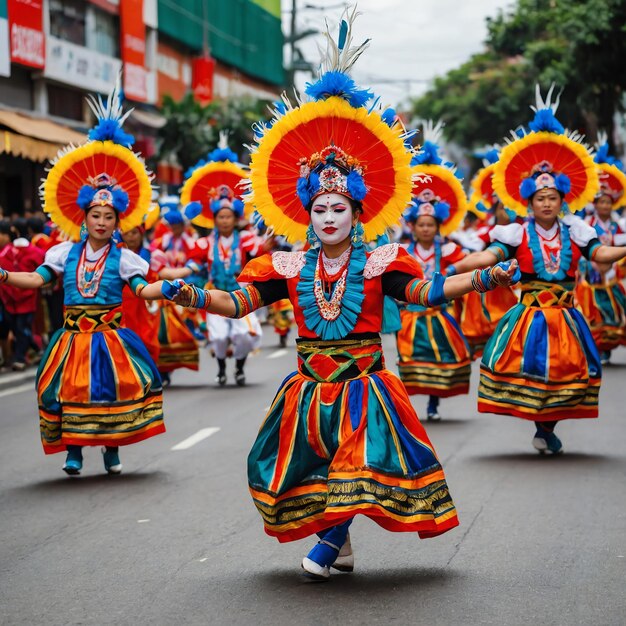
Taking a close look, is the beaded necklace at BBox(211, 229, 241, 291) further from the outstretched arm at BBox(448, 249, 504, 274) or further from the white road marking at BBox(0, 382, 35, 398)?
the outstretched arm at BBox(448, 249, 504, 274)

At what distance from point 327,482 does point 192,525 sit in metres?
1.64

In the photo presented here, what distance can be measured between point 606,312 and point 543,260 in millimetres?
6648

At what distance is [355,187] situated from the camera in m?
6.21

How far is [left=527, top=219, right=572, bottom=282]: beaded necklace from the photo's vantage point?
9508 millimetres

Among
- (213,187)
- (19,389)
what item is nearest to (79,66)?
(19,389)

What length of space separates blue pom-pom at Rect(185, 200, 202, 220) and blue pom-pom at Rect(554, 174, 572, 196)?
5.93m

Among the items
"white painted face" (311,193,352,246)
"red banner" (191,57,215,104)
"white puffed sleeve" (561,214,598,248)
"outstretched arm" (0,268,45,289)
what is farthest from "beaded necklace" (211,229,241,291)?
"red banner" (191,57,215,104)

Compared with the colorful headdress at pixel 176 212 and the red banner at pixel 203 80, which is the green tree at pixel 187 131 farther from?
the colorful headdress at pixel 176 212

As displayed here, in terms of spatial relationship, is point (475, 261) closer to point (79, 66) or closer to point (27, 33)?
point (27, 33)

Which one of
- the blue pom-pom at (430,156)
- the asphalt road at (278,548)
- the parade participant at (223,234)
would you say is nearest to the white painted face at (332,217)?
the asphalt road at (278,548)

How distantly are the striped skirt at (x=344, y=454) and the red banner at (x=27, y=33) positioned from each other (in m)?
20.5

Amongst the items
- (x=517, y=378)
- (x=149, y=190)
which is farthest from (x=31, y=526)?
(x=517, y=378)

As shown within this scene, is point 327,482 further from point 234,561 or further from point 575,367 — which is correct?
point 575,367

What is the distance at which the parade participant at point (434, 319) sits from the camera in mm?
11586
